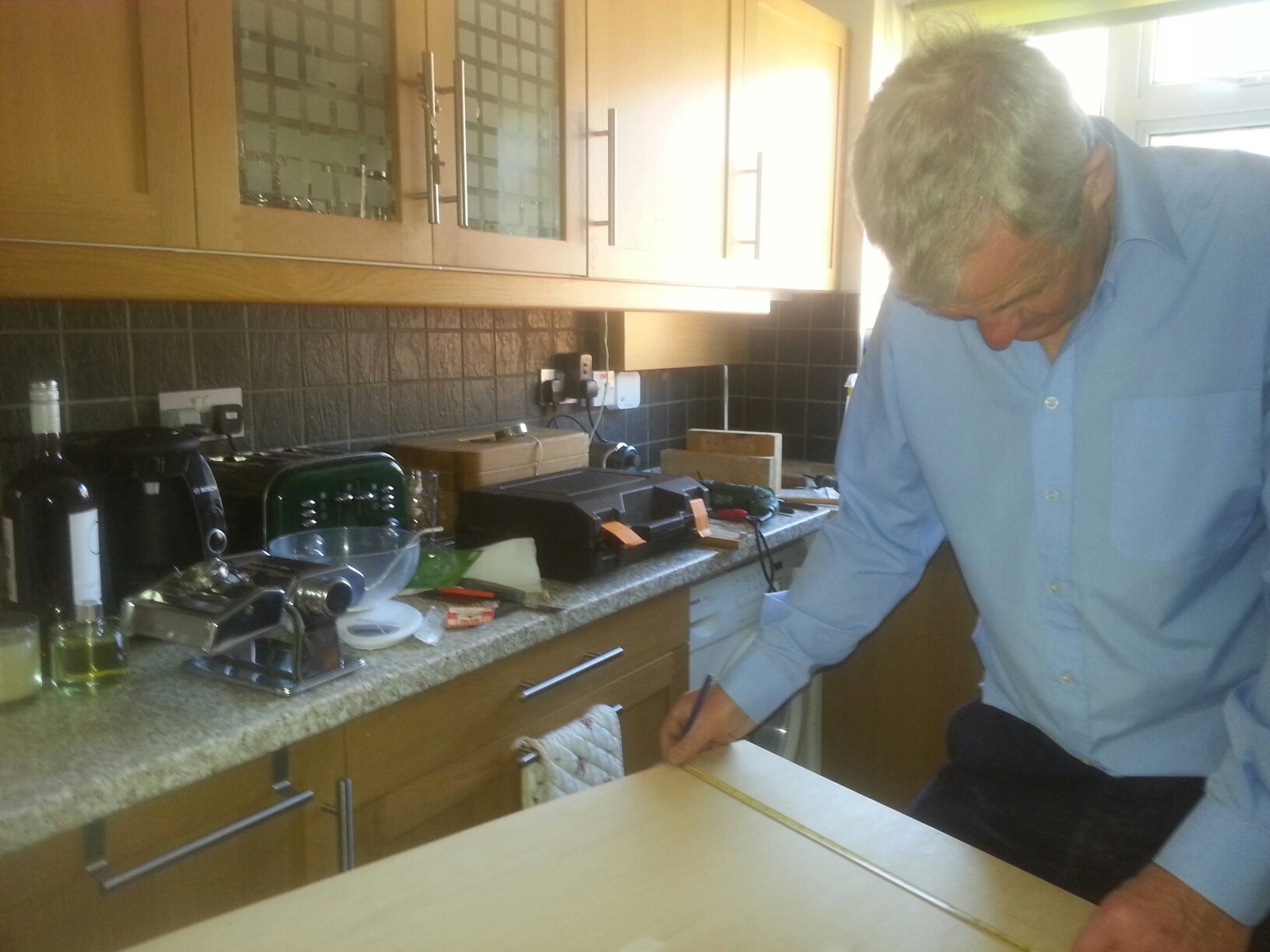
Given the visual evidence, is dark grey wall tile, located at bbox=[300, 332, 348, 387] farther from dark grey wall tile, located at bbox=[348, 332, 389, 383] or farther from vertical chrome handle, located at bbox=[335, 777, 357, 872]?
vertical chrome handle, located at bbox=[335, 777, 357, 872]

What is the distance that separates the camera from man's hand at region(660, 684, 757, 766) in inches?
39.1

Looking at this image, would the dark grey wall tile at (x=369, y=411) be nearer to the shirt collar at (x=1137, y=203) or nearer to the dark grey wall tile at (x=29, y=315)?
the dark grey wall tile at (x=29, y=315)

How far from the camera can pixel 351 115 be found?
1.44 metres

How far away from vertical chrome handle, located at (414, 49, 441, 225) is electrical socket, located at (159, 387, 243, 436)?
0.47 meters

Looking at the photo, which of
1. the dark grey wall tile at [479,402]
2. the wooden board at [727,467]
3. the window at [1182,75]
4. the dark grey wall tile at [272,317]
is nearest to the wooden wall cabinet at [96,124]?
the dark grey wall tile at [272,317]

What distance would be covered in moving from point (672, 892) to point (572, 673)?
2.55ft

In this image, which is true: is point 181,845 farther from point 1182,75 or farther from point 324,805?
point 1182,75

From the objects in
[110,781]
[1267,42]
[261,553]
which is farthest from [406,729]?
[1267,42]

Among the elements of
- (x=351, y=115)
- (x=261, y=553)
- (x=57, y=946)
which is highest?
(x=351, y=115)

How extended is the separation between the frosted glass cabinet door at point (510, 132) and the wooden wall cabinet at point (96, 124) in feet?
1.40

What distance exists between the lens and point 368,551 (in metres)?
1.50

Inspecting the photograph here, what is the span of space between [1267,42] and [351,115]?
2.19 m

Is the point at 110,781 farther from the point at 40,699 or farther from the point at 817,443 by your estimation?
the point at 817,443

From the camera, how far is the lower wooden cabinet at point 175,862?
95cm
